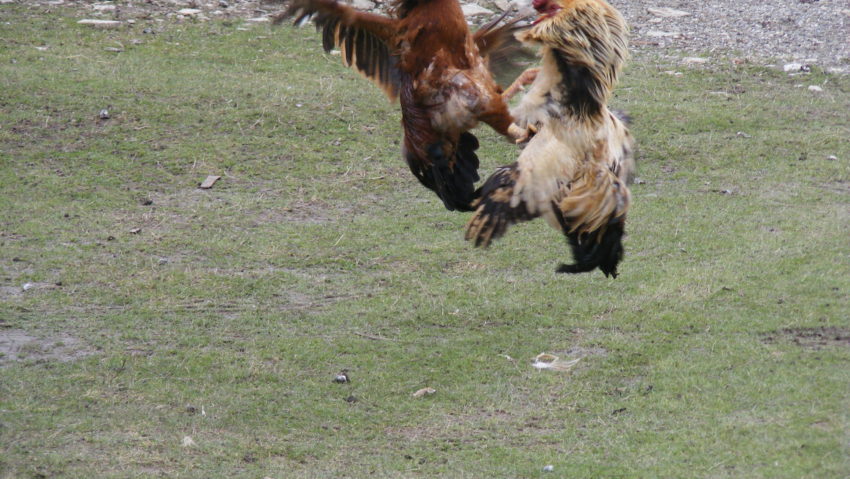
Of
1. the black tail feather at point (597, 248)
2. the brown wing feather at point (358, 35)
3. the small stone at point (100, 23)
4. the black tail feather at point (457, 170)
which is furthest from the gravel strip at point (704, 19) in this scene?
the black tail feather at point (597, 248)

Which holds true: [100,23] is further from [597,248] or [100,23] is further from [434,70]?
[597,248]

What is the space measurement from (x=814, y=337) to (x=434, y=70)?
3123 millimetres

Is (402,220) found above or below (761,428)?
below

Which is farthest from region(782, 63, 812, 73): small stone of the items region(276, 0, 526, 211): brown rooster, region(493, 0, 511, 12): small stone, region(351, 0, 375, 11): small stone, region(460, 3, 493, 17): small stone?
region(276, 0, 526, 211): brown rooster

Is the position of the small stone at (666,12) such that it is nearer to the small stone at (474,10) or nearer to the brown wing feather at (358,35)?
the small stone at (474,10)

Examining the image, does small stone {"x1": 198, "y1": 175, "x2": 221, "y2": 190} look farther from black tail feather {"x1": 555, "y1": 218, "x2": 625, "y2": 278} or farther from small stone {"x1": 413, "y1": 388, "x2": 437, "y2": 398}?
black tail feather {"x1": 555, "y1": 218, "x2": 625, "y2": 278}

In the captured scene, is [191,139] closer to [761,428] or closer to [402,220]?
[402,220]

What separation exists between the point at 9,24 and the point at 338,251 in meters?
6.15

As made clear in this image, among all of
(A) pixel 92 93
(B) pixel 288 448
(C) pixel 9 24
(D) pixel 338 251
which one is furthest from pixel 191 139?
(B) pixel 288 448

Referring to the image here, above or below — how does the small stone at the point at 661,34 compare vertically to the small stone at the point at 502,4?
below

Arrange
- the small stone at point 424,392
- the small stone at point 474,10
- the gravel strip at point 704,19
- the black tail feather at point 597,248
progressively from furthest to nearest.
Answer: the small stone at point 474,10, the gravel strip at point 704,19, the small stone at point 424,392, the black tail feather at point 597,248

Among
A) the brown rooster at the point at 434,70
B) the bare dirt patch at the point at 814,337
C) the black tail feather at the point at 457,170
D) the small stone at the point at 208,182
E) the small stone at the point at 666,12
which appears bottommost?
the small stone at the point at 208,182

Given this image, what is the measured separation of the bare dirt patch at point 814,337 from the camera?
5.62 m

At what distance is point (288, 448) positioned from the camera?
194 inches
